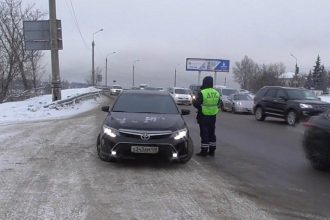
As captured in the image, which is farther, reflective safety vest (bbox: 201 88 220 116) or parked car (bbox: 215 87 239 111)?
parked car (bbox: 215 87 239 111)

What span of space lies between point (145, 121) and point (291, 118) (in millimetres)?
13396

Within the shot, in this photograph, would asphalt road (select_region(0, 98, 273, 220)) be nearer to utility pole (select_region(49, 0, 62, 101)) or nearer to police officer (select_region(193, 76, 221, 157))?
police officer (select_region(193, 76, 221, 157))

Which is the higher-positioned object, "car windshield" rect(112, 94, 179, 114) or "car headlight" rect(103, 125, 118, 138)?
"car windshield" rect(112, 94, 179, 114)

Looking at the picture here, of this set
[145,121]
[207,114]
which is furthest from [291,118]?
[145,121]

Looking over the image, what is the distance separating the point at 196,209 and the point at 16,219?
2149 mm

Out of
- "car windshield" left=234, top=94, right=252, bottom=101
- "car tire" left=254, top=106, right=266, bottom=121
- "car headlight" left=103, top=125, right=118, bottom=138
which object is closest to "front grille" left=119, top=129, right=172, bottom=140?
"car headlight" left=103, top=125, right=118, bottom=138

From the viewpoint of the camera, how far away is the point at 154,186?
7379 mm

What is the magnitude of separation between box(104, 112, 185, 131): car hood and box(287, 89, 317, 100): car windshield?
1335cm

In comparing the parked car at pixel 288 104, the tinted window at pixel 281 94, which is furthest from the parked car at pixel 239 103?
the tinted window at pixel 281 94

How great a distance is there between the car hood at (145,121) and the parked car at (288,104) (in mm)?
12154

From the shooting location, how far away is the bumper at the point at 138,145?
8.70 meters

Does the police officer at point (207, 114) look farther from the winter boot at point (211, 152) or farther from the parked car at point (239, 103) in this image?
the parked car at point (239, 103)

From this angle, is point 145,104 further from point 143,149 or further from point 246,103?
point 246,103

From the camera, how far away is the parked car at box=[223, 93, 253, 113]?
3091cm
